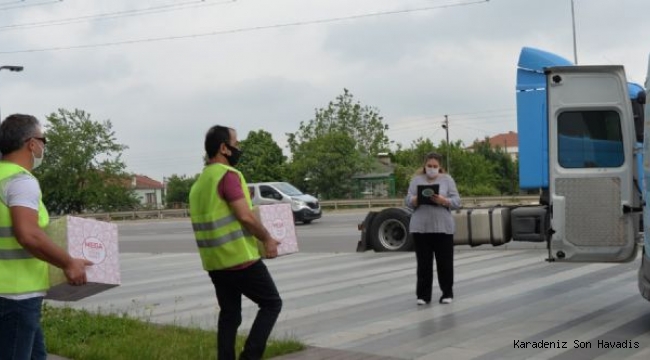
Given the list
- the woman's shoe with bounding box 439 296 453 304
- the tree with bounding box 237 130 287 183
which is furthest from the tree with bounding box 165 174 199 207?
the woman's shoe with bounding box 439 296 453 304

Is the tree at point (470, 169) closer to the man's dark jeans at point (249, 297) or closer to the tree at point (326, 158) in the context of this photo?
the tree at point (326, 158)

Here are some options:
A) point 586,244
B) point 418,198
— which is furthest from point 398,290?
point 586,244

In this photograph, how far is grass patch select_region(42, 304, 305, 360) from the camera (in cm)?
587

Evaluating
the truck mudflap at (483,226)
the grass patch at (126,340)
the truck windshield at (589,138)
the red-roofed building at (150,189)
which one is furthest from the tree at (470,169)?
the red-roofed building at (150,189)

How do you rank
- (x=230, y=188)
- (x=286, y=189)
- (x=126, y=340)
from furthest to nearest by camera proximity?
1. (x=286, y=189)
2. (x=126, y=340)
3. (x=230, y=188)

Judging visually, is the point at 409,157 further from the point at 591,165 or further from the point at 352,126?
the point at 591,165

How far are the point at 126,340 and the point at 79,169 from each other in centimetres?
5603

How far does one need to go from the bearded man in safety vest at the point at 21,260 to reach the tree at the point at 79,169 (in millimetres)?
57400

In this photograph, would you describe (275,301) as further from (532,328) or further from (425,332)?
(532,328)

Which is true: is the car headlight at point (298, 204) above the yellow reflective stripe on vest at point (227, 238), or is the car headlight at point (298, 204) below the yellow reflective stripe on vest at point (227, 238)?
below

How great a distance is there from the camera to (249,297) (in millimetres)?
4949

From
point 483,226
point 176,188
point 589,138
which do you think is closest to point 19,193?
point 589,138

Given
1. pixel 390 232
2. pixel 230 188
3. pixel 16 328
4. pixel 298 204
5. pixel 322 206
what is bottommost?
pixel 322 206

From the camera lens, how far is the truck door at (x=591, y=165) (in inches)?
304
